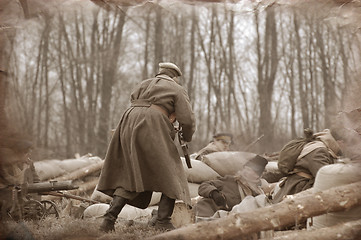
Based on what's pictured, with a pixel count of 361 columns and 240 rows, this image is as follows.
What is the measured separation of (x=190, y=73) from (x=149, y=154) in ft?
23.2

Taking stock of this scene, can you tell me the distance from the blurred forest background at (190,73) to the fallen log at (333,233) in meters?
3.97

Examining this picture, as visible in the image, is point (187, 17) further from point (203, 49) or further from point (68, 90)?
point (68, 90)

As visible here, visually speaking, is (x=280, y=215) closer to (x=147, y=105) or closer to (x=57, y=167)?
(x=147, y=105)

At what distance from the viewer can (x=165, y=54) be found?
438 inches

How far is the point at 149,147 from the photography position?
358 cm

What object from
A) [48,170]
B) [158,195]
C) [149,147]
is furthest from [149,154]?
[48,170]

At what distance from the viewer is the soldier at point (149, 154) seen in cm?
354

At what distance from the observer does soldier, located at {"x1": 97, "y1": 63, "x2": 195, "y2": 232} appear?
3.54 meters

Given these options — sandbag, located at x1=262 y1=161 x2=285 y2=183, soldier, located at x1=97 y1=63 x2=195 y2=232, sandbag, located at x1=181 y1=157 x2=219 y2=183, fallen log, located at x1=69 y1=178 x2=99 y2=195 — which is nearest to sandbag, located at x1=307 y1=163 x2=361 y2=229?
soldier, located at x1=97 y1=63 x2=195 y2=232

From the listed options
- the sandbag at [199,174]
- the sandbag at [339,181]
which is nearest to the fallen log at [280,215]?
the sandbag at [339,181]

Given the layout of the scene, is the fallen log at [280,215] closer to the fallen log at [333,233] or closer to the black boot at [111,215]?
the fallen log at [333,233]

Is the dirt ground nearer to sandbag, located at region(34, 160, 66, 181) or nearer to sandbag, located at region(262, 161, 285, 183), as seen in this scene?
sandbag, located at region(262, 161, 285, 183)

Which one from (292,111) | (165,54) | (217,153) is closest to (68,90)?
(165,54)

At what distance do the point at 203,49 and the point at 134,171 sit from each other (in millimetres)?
7141
